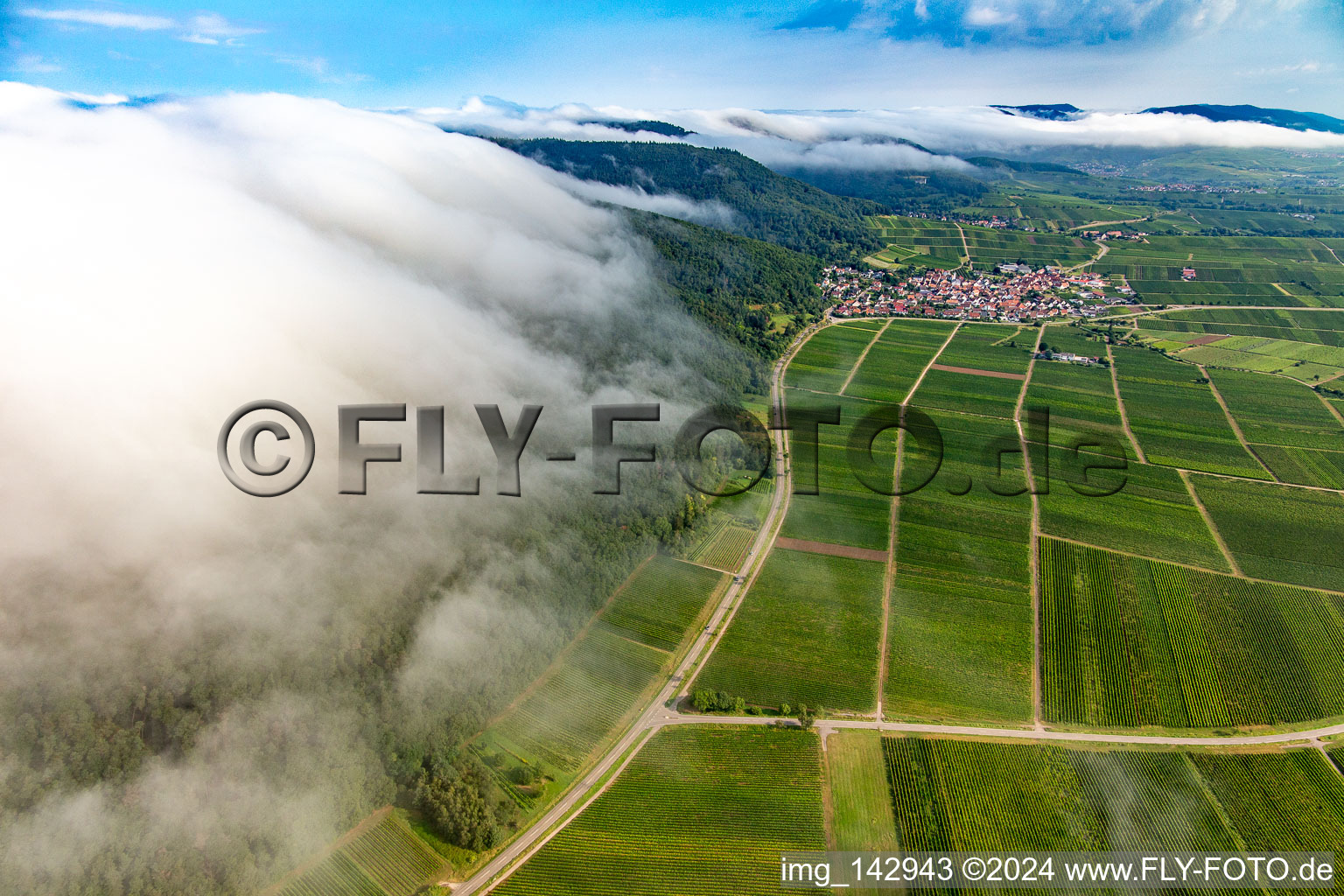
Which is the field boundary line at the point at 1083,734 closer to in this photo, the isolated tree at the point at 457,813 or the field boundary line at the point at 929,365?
the isolated tree at the point at 457,813

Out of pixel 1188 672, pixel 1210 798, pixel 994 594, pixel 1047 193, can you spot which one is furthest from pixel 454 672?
pixel 1047 193

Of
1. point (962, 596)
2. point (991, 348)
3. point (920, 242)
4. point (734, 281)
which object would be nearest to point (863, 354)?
point (991, 348)

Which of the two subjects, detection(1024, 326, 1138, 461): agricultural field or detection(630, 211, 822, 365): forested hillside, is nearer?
detection(1024, 326, 1138, 461): agricultural field

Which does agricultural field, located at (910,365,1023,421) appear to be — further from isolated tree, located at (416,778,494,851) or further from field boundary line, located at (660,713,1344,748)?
isolated tree, located at (416,778,494,851)

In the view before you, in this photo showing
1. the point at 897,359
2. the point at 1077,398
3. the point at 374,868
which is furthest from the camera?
the point at 897,359

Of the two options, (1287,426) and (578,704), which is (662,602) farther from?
(1287,426)

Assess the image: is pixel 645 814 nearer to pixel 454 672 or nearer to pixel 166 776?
pixel 454 672

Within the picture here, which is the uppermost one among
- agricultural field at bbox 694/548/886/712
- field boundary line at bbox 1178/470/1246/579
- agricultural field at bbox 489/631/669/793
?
field boundary line at bbox 1178/470/1246/579

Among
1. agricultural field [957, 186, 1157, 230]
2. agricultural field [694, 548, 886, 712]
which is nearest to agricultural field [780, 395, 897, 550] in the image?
agricultural field [694, 548, 886, 712]
